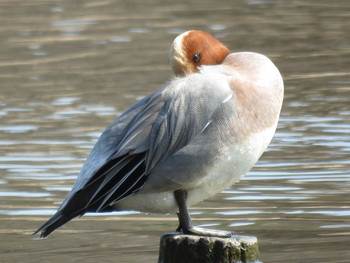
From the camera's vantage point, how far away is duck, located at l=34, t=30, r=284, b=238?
539cm

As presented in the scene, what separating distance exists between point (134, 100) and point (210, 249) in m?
6.22

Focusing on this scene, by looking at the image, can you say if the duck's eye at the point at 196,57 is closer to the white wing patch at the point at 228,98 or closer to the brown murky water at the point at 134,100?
the white wing patch at the point at 228,98

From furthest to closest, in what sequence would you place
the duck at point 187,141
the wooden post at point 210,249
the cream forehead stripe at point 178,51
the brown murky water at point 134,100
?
the brown murky water at point 134,100
the cream forehead stripe at point 178,51
the duck at point 187,141
the wooden post at point 210,249

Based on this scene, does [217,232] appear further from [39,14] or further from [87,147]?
[39,14]

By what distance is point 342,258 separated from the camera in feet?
19.9

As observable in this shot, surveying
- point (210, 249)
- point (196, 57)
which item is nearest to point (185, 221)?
point (210, 249)

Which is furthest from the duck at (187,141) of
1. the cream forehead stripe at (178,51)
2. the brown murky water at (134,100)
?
the brown murky water at (134,100)

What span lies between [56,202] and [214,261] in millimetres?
2882

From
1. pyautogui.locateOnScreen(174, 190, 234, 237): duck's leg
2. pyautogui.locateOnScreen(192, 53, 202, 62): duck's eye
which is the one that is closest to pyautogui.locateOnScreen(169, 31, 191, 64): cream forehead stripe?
pyautogui.locateOnScreen(192, 53, 202, 62): duck's eye

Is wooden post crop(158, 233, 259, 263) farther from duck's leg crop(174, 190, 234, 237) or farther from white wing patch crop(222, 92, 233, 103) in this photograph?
white wing patch crop(222, 92, 233, 103)

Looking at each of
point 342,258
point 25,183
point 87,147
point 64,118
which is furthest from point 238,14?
point 342,258

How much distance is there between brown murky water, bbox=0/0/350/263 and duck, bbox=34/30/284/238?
33.1 inches

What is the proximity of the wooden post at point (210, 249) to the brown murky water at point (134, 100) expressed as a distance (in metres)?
0.96

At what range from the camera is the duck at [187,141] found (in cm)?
539
